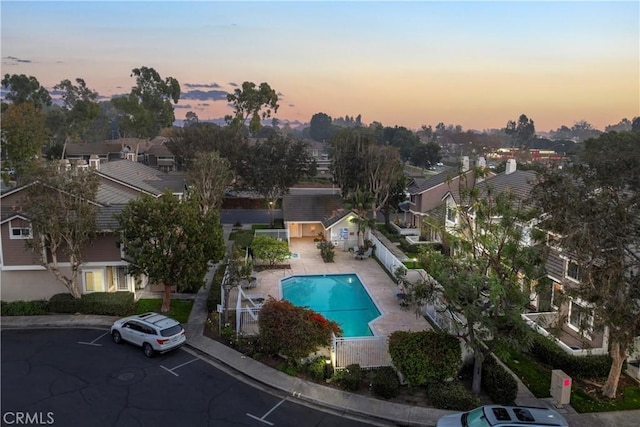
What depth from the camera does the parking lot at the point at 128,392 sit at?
49.4 feet

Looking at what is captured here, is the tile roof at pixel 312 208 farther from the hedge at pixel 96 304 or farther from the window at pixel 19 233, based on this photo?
the window at pixel 19 233

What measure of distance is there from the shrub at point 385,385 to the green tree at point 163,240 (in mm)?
11390

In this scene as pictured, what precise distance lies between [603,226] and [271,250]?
2366 centimetres

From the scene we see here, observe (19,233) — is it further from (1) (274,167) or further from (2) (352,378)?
(1) (274,167)

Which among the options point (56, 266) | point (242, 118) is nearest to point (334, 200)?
point (56, 266)

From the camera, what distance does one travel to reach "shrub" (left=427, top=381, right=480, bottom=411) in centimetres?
1570

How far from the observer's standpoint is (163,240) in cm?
2320

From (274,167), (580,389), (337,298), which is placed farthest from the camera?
(274,167)

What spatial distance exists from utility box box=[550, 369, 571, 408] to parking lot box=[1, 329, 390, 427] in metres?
6.91

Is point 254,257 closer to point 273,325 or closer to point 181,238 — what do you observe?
point 181,238

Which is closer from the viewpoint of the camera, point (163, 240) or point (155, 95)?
point (163, 240)

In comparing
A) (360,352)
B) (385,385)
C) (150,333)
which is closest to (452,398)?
(385,385)

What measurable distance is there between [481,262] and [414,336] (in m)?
3.94

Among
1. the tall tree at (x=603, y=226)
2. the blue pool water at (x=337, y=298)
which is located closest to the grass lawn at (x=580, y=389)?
the tall tree at (x=603, y=226)
